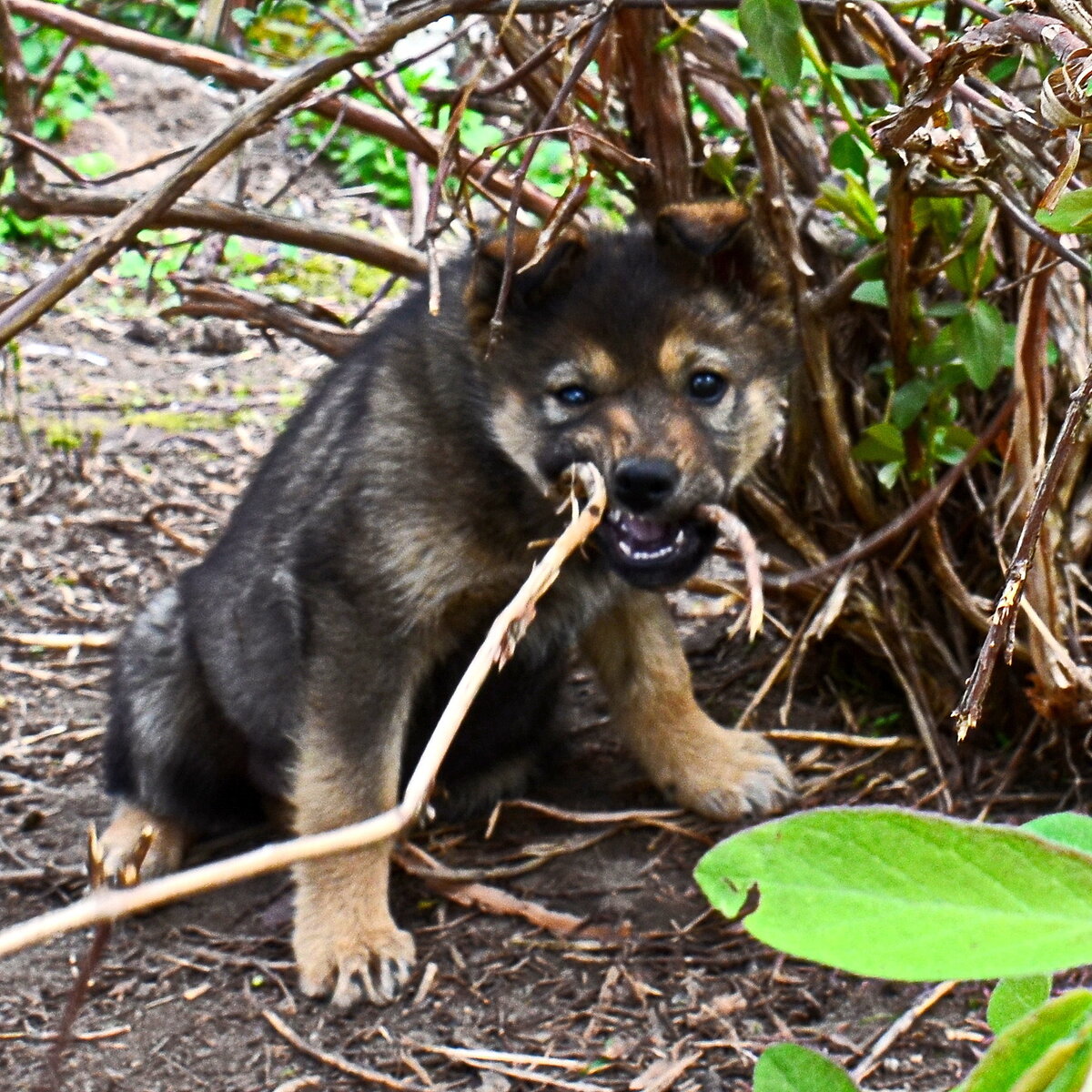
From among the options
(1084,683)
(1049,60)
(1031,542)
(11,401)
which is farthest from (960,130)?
(11,401)

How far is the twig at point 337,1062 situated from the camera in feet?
9.28

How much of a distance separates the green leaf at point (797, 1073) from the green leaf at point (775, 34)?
1711mm

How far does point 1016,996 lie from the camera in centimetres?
99

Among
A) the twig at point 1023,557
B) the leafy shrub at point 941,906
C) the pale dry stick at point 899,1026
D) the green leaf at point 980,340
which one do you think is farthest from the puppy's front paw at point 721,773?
the leafy shrub at point 941,906

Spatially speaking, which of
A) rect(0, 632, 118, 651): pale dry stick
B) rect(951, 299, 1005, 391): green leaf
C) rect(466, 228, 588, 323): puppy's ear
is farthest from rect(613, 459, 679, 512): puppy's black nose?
rect(0, 632, 118, 651): pale dry stick

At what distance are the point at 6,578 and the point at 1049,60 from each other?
4018 mm

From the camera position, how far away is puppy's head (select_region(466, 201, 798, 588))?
320 cm

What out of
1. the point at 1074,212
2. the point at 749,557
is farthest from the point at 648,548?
the point at 1074,212

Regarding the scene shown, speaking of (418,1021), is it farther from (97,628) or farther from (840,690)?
(97,628)

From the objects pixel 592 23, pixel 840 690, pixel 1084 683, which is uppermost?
pixel 592 23

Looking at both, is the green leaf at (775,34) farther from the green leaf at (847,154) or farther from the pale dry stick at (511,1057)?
the pale dry stick at (511,1057)

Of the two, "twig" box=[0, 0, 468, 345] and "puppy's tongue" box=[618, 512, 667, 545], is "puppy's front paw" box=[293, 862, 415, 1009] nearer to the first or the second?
"puppy's tongue" box=[618, 512, 667, 545]

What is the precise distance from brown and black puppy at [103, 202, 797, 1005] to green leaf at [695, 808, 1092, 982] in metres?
2.23

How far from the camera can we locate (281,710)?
364 cm
